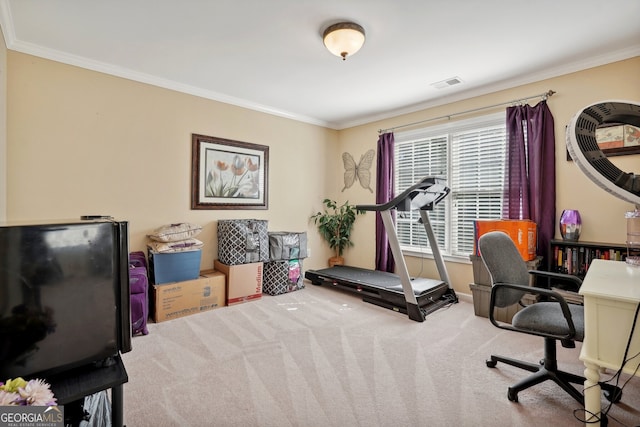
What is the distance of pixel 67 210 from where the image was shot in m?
2.91

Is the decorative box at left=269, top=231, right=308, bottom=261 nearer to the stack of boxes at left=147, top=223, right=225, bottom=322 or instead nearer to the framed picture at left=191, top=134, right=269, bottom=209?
the framed picture at left=191, top=134, right=269, bottom=209

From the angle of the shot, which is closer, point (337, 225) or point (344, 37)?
point (344, 37)

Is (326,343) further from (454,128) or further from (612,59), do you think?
(612,59)

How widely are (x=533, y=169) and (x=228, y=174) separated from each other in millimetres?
3524

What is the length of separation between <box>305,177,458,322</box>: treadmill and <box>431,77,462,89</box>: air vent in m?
1.16

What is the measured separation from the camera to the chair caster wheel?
5.72 feet

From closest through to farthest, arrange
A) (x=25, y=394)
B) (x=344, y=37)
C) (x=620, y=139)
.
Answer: (x=25, y=394) → (x=344, y=37) → (x=620, y=139)

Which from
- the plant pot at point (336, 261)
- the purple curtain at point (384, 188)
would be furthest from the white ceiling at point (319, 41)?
the plant pot at point (336, 261)

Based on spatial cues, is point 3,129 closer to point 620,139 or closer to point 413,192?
point 413,192

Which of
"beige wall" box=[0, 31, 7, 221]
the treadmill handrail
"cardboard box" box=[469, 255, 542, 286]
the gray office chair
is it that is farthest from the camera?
"cardboard box" box=[469, 255, 542, 286]

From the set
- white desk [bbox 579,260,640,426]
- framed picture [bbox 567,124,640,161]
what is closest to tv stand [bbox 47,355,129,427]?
white desk [bbox 579,260,640,426]

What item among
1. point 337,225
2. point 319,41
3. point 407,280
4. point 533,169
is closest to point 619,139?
point 533,169

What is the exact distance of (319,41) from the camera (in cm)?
A: 256

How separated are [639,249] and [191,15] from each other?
13.3 ft
